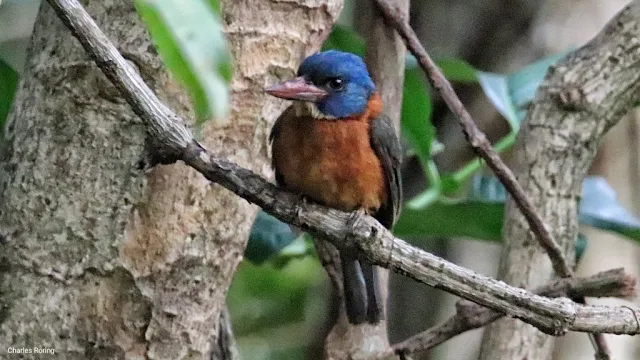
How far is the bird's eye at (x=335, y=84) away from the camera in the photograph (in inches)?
64.0

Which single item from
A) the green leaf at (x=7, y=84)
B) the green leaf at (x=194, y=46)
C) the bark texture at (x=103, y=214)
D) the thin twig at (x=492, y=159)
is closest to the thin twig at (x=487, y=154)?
the thin twig at (x=492, y=159)

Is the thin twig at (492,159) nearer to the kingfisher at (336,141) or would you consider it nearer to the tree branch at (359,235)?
the kingfisher at (336,141)

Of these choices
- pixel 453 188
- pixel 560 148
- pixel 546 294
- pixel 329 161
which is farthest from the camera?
pixel 453 188

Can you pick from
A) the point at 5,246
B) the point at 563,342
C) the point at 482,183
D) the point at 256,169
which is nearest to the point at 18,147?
the point at 5,246

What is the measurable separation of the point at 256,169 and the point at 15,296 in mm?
487

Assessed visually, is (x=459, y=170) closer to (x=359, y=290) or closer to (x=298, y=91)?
(x=359, y=290)

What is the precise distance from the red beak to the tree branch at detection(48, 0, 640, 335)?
0.23 metres

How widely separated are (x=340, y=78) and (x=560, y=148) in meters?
0.57

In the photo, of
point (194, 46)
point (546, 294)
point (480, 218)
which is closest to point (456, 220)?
point (480, 218)

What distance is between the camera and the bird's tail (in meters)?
1.76

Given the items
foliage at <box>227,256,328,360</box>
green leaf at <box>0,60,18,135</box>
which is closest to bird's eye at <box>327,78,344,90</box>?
green leaf at <box>0,60,18,135</box>

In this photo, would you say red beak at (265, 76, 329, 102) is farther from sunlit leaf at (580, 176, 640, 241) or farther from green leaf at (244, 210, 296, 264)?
sunlit leaf at (580, 176, 640, 241)

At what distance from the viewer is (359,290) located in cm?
177

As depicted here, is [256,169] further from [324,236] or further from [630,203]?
[630,203]
